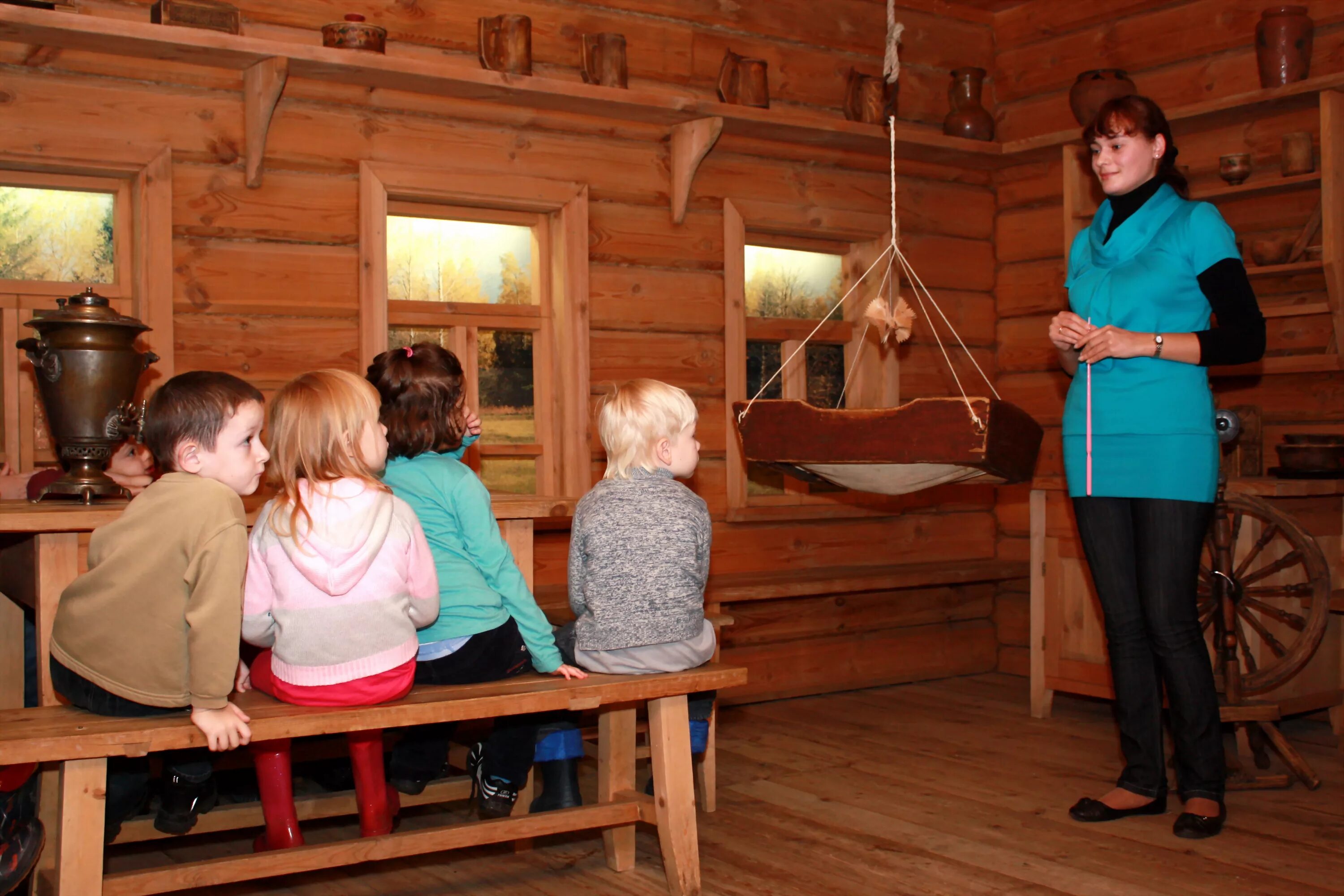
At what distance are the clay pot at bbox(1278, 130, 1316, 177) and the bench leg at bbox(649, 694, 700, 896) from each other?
3053 millimetres

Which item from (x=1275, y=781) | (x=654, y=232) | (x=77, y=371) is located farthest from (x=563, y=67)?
(x=1275, y=781)

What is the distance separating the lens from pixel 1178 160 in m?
4.79

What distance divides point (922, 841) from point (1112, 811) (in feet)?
1.73

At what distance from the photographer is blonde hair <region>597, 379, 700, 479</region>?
8.69ft

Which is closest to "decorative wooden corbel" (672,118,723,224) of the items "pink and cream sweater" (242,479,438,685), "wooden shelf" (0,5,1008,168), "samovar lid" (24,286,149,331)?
"wooden shelf" (0,5,1008,168)

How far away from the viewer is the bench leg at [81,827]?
6.70 ft

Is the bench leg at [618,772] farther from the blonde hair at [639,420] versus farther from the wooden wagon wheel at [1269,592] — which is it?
the wooden wagon wheel at [1269,592]

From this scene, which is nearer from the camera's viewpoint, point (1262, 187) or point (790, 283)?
point (1262, 187)

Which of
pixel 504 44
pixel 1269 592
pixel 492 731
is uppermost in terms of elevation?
pixel 504 44

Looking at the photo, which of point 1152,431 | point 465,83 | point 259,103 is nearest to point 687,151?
point 465,83

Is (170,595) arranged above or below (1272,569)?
above

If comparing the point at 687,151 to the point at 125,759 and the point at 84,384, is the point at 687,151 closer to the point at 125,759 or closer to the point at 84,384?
the point at 84,384

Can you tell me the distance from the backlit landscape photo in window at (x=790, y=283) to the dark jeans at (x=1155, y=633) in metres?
2.08

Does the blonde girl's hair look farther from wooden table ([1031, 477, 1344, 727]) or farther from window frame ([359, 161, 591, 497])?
wooden table ([1031, 477, 1344, 727])
